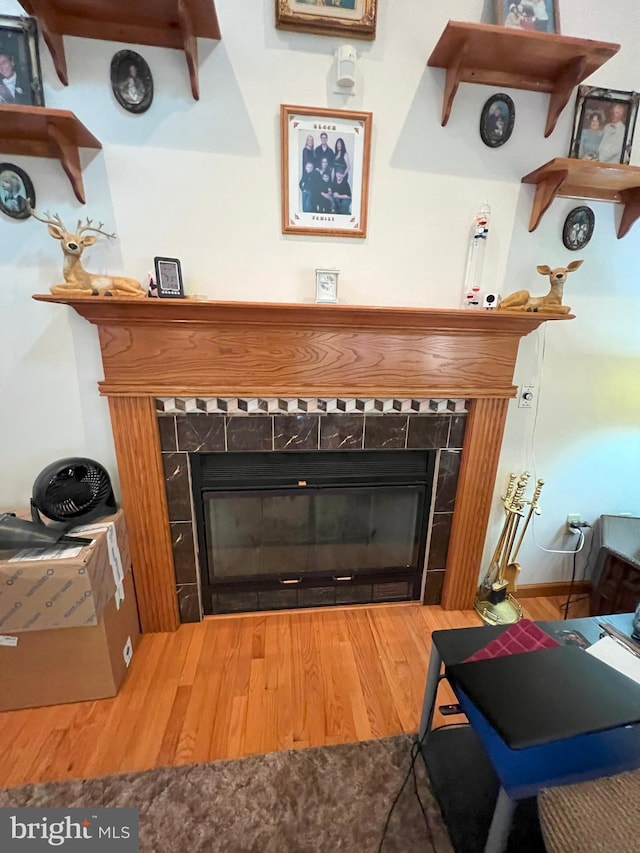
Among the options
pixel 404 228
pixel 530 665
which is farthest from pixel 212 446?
pixel 530 665

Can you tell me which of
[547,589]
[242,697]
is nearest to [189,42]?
[242,697]

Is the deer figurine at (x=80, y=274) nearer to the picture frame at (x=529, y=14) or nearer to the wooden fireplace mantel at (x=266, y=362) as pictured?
the wooden fireplace mantel at (x=266, y=362)

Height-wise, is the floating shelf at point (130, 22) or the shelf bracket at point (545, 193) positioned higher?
the floating shelf at point (130, 22)

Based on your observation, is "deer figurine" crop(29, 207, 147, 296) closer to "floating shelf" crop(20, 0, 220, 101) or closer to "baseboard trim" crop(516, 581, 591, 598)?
"floating shelf" crop(20, 0, 220, 101)

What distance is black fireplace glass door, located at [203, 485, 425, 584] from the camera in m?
1.70

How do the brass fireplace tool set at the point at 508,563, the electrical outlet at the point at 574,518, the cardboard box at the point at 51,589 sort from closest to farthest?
the cardboard box at the point at 51,589, the brass fireplace tool set at the point at 508,563, the electrical outlet at the point at 574,518

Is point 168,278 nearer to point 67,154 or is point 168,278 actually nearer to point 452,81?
point 67,154

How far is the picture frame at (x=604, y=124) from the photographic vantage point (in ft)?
4.57

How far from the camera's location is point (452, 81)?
1.26 metres

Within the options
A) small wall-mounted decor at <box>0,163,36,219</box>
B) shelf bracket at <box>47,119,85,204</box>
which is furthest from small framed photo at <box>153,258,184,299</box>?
small wall-mounted decor at <box>0,163,36,219</box>

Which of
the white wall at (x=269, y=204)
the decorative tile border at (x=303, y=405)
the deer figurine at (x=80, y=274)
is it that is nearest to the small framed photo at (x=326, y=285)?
the white wall at (x=269, y=204)

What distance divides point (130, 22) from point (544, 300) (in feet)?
5.45

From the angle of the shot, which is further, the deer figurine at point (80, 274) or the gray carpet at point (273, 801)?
the deer figurine at point (80, 274)
